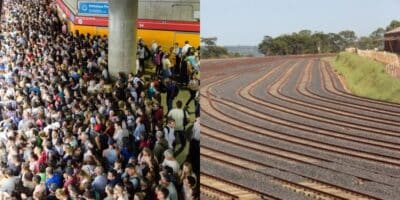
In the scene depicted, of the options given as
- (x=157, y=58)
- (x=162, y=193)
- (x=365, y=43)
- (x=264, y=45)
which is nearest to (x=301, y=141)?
(x=264, y=45)

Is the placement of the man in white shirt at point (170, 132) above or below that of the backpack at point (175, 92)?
below

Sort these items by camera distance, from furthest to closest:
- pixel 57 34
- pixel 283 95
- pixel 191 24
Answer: pixel 283 95, pixel 57 34, pixel 191 24

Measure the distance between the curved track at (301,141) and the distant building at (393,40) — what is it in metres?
1.90

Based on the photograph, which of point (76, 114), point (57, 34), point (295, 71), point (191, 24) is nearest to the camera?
point (191, 24)

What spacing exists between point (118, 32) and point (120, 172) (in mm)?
803

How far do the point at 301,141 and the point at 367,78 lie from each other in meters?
4.74

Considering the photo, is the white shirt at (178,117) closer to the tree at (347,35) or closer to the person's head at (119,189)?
the person's head at (119,189)

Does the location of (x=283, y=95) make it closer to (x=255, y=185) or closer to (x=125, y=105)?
(x=255, y=185)

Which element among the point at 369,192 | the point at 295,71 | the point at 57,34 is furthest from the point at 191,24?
the point at 295,71

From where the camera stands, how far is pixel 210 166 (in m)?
5.30

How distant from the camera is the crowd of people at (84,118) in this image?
3143 mm

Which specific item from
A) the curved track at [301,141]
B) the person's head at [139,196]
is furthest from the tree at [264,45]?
the person's head at [139,196]

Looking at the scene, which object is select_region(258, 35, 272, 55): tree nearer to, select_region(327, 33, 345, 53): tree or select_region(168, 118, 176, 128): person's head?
select_region(327, 33, 345, 53): tree

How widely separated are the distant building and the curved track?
190 cm
